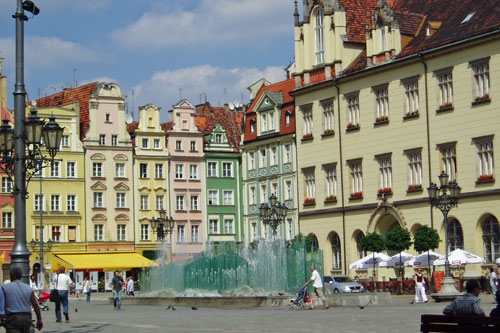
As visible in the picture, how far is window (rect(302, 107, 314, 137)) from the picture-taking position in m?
70.1

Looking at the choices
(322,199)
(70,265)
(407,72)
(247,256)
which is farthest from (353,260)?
(70,265)

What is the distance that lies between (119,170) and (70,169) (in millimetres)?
4415

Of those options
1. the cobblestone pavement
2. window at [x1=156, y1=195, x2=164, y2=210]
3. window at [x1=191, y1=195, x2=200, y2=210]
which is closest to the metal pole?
the cobblestone pavement

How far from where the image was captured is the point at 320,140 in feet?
226

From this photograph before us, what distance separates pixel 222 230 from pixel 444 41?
131 feet

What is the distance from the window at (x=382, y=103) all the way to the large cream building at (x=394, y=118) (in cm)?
8

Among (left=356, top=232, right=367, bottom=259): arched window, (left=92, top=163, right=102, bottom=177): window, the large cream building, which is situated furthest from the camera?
(left=92, top=163, right=102, bottom=177): window

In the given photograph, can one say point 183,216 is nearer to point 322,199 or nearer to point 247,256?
point 322,199

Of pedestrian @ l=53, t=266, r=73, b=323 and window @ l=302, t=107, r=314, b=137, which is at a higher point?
window @ l=302, t=107, r=314, b=137

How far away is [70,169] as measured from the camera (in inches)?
3479

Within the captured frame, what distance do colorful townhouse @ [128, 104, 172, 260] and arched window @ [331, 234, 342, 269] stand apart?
25.9 m

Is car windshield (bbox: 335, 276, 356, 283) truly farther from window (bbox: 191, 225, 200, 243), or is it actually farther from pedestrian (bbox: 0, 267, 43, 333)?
pedestrian (bbox: 0, 267, 43, 333)

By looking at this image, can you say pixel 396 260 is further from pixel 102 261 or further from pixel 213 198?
pixel 213 198

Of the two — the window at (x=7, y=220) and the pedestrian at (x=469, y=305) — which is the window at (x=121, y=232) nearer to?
the window at (x=7, y=220)
